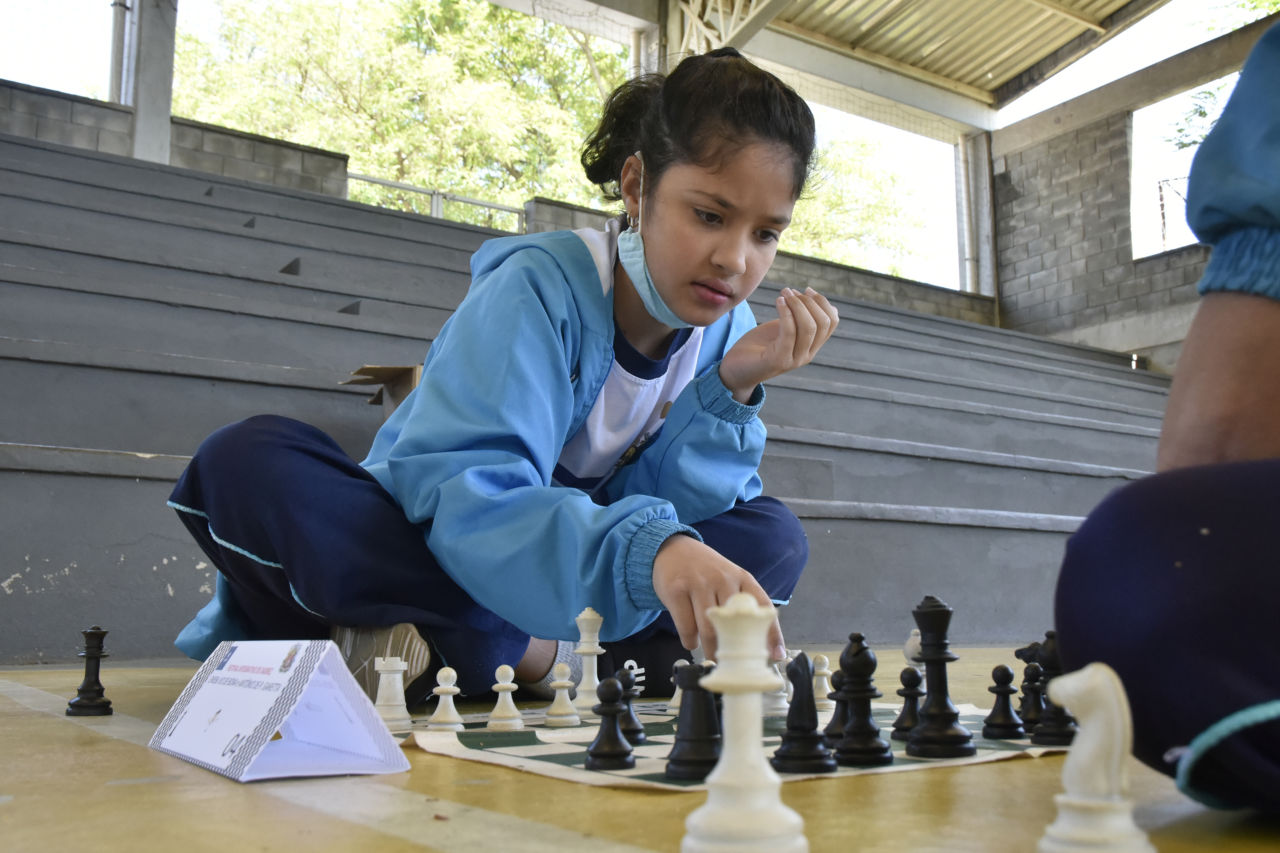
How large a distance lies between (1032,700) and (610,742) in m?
0.38

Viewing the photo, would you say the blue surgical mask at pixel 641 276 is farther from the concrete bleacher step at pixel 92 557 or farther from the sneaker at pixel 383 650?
the concrete bleacher step at pixel 92 557

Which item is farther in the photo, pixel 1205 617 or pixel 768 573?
pixel 768 573

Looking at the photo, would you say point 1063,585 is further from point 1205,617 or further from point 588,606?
point 588,606

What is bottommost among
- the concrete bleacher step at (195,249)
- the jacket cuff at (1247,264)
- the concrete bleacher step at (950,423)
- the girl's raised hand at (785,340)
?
the jacket cuff at (1247,264)

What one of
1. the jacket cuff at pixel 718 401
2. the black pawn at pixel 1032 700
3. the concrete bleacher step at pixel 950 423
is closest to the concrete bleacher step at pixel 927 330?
the concrete bleacher step at pixel 950 423

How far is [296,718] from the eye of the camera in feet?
2.41

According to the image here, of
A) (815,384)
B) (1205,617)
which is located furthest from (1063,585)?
(815,384)

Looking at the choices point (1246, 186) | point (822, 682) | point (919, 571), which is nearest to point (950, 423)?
point (919, 571)

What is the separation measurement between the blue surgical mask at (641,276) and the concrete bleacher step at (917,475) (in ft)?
4.46

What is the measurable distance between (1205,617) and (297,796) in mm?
491

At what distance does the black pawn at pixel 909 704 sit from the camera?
806 millimetres

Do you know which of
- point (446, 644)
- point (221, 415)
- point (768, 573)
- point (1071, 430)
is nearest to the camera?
point (446, 644)

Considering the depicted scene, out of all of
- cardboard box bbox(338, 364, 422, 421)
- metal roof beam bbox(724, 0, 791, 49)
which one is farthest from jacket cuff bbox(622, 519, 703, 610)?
metal roof beam bbox(724, 0, 791, 49)

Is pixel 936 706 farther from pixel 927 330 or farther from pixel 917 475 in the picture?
pixel 927 330
